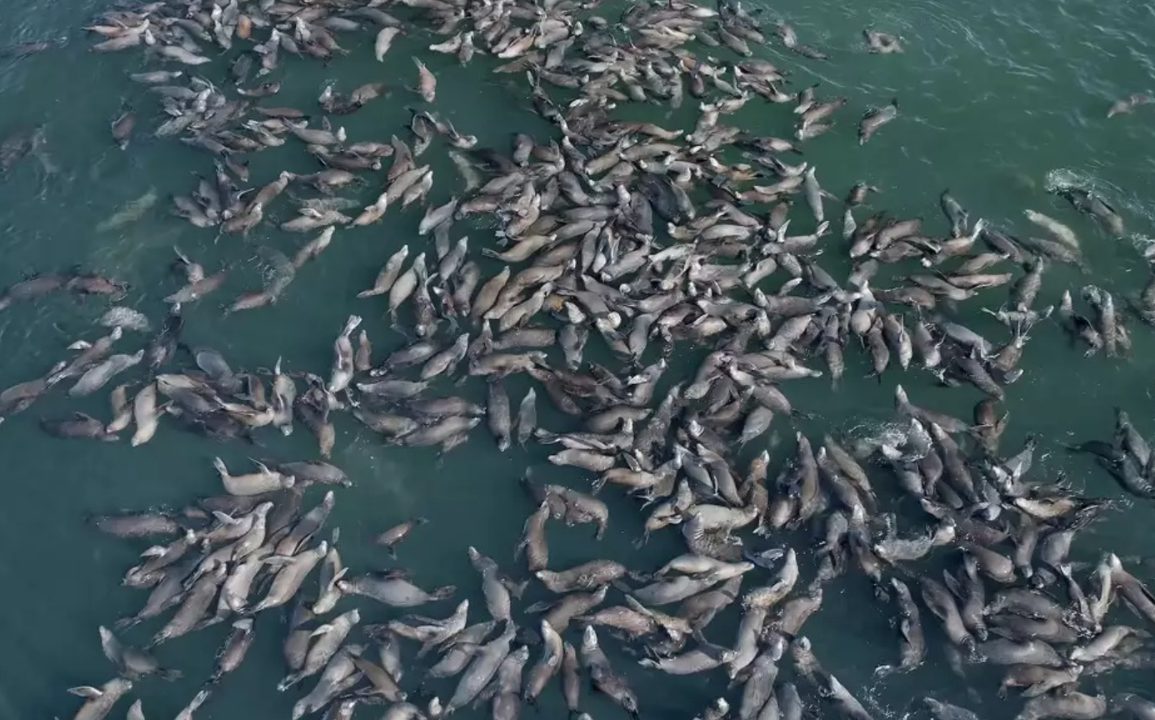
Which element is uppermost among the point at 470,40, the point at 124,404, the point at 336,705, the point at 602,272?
the point at 470,40

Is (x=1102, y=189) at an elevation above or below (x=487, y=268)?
above

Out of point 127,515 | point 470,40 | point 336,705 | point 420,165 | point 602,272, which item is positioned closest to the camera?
point 336,705

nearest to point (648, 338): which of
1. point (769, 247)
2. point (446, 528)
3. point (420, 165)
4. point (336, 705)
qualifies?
point (769, 247)

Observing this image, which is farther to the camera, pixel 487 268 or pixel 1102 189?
pixel 1102 189

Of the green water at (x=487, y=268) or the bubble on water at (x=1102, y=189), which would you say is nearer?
the green water at (x=487, y=268)

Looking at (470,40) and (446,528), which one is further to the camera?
(470,40)

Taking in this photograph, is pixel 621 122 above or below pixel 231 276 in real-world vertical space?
above

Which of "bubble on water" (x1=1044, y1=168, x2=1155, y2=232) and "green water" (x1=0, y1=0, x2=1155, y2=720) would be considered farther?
"bubble on water" (x1=1044, y1=168, x2=1155, y2=232)

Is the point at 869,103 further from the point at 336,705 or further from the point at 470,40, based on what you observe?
the point at 336,705
